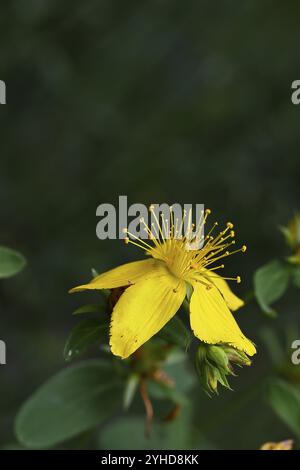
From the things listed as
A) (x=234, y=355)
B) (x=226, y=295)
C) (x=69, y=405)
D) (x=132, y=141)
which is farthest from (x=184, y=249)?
(x=132, y=141)

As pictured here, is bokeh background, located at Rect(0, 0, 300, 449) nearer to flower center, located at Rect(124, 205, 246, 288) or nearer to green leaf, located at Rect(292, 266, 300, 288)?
green leaf, located at Rect(292, 266, 300, 288)

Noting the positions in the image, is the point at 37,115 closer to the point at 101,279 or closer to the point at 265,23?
the point at 265,23

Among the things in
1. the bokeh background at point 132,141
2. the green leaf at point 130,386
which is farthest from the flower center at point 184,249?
the bokeh background at point 132,141

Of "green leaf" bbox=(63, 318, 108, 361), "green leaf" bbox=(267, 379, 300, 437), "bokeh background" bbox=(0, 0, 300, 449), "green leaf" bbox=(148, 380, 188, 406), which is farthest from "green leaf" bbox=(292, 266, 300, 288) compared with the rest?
"bokeh background" bbox=(0, 0, 300, 449)

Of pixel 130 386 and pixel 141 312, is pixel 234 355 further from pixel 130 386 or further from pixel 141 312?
pixel 130 386

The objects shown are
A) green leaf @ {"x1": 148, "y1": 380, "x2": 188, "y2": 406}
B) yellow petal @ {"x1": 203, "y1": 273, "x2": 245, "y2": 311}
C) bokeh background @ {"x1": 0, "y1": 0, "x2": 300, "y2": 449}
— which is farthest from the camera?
bokeh background @ {"x1": 0, "y1": 0, "x2": 300, "y2": 449}

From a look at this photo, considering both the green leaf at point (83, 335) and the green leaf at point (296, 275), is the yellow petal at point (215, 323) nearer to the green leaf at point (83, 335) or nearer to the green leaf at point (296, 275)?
the green leaf at point (83, 335)
